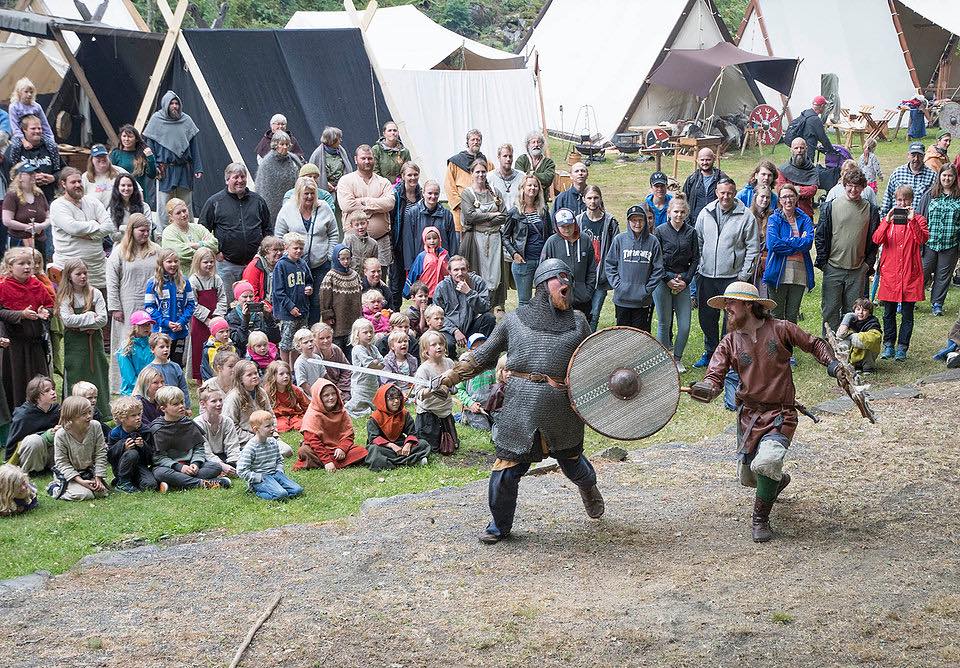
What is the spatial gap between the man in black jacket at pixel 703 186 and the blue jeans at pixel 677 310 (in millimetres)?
1278

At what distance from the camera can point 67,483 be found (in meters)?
8.27

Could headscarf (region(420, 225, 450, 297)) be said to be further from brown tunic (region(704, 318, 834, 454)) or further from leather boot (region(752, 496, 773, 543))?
leather boot (region(752, 496, 773, 543))

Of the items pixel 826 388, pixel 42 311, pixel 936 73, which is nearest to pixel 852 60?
pixel 936 73

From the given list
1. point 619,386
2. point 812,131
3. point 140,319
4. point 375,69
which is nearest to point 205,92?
point 375,69

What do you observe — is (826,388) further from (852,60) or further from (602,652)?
(852,60)

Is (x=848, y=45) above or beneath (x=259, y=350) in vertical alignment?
above

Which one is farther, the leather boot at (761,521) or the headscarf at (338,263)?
the headscarf at (338,263)

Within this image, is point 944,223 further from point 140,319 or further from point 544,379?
point 140,319

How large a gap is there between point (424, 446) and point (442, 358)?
0.82m

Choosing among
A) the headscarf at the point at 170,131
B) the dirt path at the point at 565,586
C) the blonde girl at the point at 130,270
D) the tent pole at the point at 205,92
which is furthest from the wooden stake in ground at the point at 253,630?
the tent pole at the point at 205,92

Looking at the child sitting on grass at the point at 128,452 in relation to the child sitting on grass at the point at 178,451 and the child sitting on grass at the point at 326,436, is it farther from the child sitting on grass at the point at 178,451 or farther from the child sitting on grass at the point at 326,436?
the child sitting on grass at the point at 326,436

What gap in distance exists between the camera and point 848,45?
24.0 metres

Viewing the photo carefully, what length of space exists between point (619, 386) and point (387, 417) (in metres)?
2.99

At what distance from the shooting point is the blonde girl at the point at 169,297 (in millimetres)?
10141
